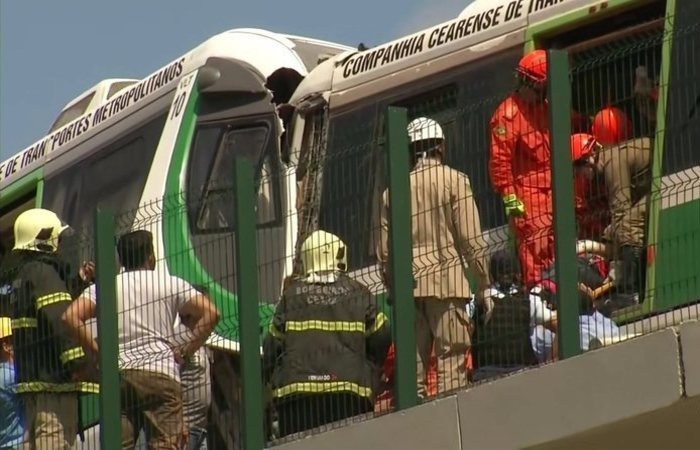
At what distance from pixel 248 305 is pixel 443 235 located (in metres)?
1.10

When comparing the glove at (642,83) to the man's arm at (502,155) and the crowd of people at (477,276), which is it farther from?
the man's arm at (502,155)

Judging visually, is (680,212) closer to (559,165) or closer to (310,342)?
(559,165)

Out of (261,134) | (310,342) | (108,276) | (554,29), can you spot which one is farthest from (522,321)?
(261,134)

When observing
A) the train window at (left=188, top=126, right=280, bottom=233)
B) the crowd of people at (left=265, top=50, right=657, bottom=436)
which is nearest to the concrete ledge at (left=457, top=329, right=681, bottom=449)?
the crowd of people at (left=265, top=50, right=657, bottom=436)

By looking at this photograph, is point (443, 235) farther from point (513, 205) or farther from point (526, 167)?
point (526, 167)

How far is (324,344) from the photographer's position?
37.7ft

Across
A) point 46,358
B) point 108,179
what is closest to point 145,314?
point 46,358

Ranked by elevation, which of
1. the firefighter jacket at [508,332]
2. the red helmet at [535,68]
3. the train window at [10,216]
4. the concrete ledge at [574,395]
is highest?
the train window at [10,216]

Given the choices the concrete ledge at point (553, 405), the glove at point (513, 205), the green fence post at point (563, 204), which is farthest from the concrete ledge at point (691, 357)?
the glove at point (513, 205)

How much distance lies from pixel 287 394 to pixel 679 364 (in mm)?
2290

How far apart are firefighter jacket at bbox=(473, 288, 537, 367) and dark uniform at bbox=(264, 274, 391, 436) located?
25.7 inches

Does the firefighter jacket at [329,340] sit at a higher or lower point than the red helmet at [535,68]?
lower

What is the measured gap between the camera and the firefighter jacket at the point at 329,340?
11383 mm

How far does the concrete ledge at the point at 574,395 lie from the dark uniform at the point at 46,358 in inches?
105
